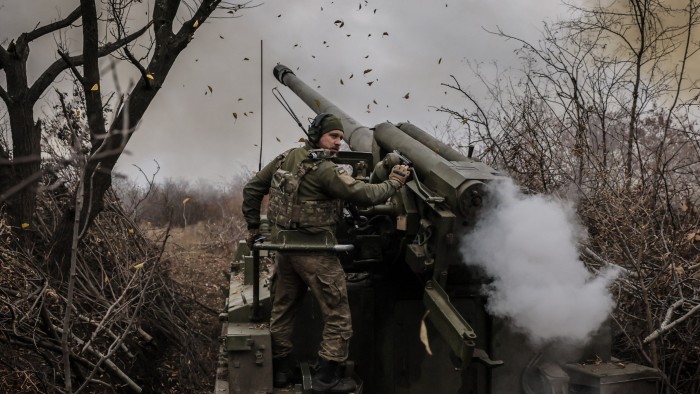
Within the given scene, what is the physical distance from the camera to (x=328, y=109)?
23.0 ft

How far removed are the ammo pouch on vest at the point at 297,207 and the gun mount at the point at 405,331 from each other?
146 mm

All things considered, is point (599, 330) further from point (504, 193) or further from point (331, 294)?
point (331, 294)

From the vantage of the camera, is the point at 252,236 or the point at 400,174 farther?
the point at 252,236

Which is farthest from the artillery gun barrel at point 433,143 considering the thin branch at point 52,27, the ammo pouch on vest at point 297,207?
the thin branch at point 52,27

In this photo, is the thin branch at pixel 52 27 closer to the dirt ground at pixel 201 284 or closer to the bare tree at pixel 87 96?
the bare tree at pixel 87 96

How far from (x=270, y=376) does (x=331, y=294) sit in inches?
27.6

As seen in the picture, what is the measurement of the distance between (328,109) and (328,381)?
3.09m

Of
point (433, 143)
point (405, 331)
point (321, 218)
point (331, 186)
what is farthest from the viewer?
point (433, 143)

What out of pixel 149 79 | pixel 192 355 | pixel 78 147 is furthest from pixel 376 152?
pixel 192 355

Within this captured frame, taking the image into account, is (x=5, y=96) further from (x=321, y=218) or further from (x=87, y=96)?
(x=321, y=218)

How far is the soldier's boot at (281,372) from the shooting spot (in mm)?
4945

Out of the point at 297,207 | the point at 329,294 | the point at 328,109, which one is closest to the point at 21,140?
the point at 328,109

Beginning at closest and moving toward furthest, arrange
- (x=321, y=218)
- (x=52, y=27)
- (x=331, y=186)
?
(x=331, y=186), (x=321, y=218), (x=52, y=27)

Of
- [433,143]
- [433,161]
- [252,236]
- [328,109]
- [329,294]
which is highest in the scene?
[328,109]
